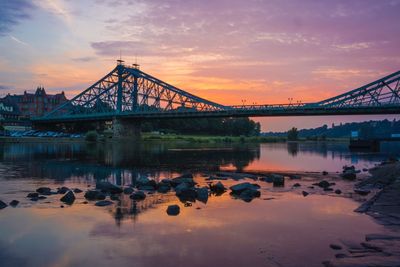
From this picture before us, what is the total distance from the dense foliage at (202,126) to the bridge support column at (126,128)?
105ft

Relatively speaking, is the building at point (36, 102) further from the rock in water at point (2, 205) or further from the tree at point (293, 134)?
the rock in water at point (2, 205)

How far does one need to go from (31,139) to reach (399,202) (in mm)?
101249

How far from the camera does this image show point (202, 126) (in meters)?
176

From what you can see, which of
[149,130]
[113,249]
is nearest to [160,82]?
[149,130]

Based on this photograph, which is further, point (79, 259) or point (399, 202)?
point (399, 202)

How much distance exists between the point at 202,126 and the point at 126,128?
59544 mm

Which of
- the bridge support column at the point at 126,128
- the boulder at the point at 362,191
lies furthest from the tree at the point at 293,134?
the boulder at the point at 362,191

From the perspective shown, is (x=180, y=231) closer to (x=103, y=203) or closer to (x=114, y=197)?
(x=103, y=203)

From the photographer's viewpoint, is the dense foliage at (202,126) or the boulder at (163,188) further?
the dense foliage at (202,126)

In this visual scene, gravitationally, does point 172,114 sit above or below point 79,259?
above

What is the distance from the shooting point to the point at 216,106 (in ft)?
355

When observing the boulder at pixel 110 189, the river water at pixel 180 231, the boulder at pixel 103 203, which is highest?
the boulder at pixel 110 189

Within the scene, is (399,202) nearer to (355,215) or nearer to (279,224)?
(355,215)

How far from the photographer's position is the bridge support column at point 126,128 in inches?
4619
